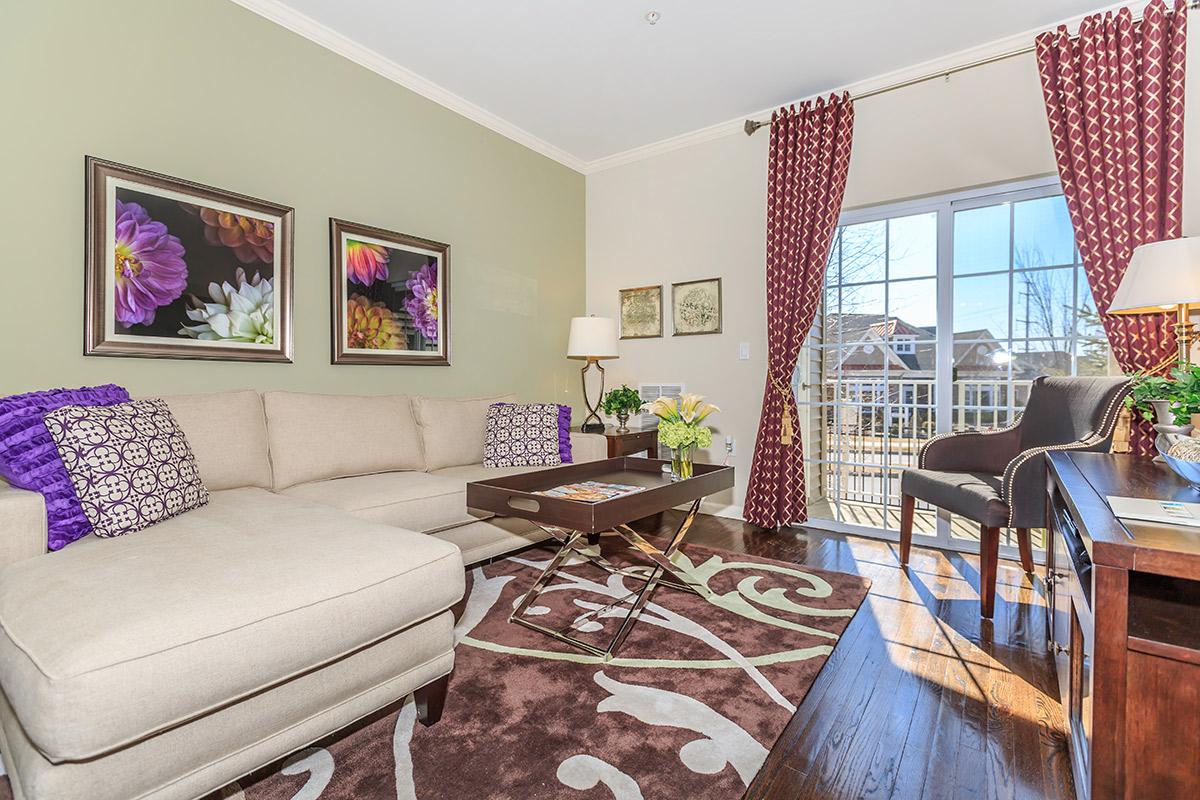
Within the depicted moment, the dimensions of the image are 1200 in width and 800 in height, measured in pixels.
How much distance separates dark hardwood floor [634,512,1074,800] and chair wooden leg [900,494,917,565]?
0.67 ft

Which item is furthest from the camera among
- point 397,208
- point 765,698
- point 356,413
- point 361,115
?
point 397,208

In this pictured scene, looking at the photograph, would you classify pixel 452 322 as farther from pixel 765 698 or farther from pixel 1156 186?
pixel 1156 186

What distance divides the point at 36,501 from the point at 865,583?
308cm

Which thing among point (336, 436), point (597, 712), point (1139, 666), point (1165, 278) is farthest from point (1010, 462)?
point (336, 436)

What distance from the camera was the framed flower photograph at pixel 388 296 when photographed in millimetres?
3111

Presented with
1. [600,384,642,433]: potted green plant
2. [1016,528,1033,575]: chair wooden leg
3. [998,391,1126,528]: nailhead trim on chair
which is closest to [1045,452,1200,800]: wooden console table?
[998,391,1126,528]: nailhead trim on chair

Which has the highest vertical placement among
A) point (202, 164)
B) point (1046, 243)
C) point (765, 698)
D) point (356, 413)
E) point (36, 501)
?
point (202, 164)

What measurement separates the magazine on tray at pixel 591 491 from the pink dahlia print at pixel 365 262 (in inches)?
67.9

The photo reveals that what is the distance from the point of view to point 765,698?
1.72m

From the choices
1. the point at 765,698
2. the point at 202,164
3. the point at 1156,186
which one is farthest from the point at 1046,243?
the point at 202,164

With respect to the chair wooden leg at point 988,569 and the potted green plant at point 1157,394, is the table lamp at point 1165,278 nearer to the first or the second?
the potted green plant at point 1157,394

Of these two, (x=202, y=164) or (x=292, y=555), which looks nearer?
(x=292, y=555)

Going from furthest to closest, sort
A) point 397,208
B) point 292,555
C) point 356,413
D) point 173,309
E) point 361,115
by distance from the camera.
Result: 1. point 397,208
2. point 361,115
3. point 356,413
4. point 173,309
5. point 292,555

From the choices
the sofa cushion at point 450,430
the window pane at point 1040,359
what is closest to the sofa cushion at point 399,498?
the sofa cushion at point 450,430
